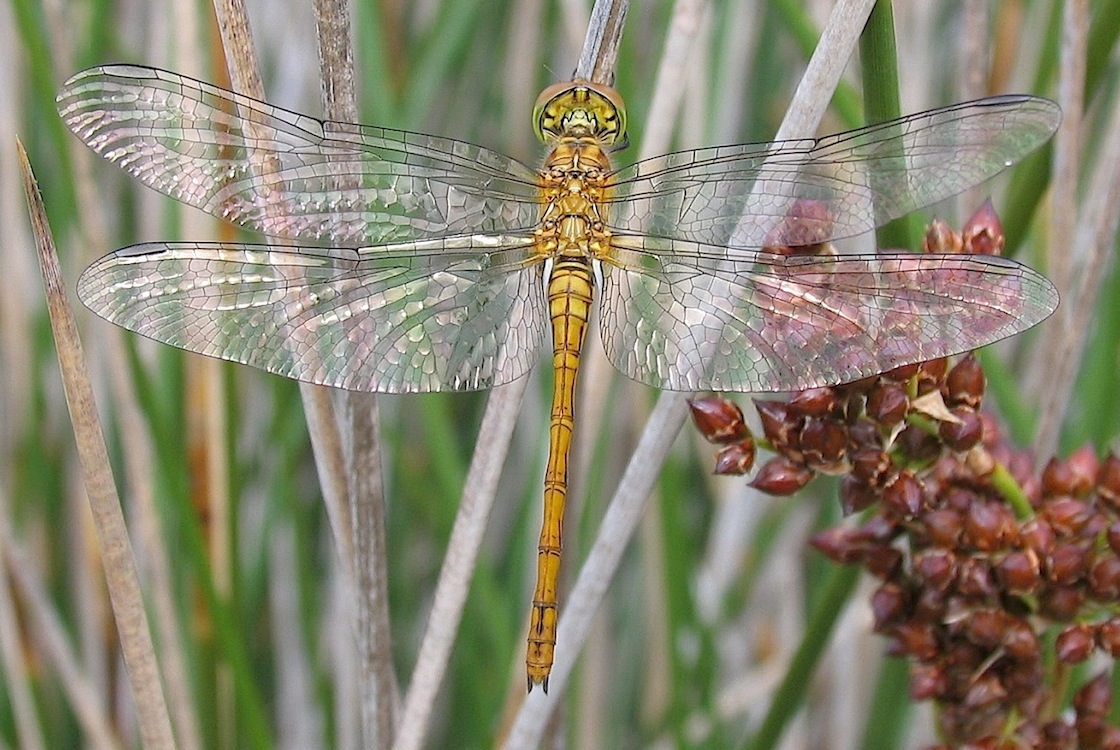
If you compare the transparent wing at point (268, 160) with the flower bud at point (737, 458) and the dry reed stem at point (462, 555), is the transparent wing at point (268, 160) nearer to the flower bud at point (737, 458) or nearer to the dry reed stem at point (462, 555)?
the dry reed stem at point (462, 555)

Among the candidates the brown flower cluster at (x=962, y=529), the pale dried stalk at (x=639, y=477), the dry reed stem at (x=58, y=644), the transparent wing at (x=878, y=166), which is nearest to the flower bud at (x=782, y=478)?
the brown flower cluster at (x=962, y=529)

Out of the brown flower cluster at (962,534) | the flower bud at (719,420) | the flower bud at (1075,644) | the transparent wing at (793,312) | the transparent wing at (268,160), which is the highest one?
the transparent wing at (268,160)

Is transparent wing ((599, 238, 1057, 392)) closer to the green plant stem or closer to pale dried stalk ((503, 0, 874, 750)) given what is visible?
pale dried stalk ((503, 0, 874, 750))

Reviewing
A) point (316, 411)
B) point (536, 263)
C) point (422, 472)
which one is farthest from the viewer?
point (422, 472)

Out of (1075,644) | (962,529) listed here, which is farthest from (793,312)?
(1075,644)

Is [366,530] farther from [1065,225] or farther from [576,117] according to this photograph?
[1065,225]
